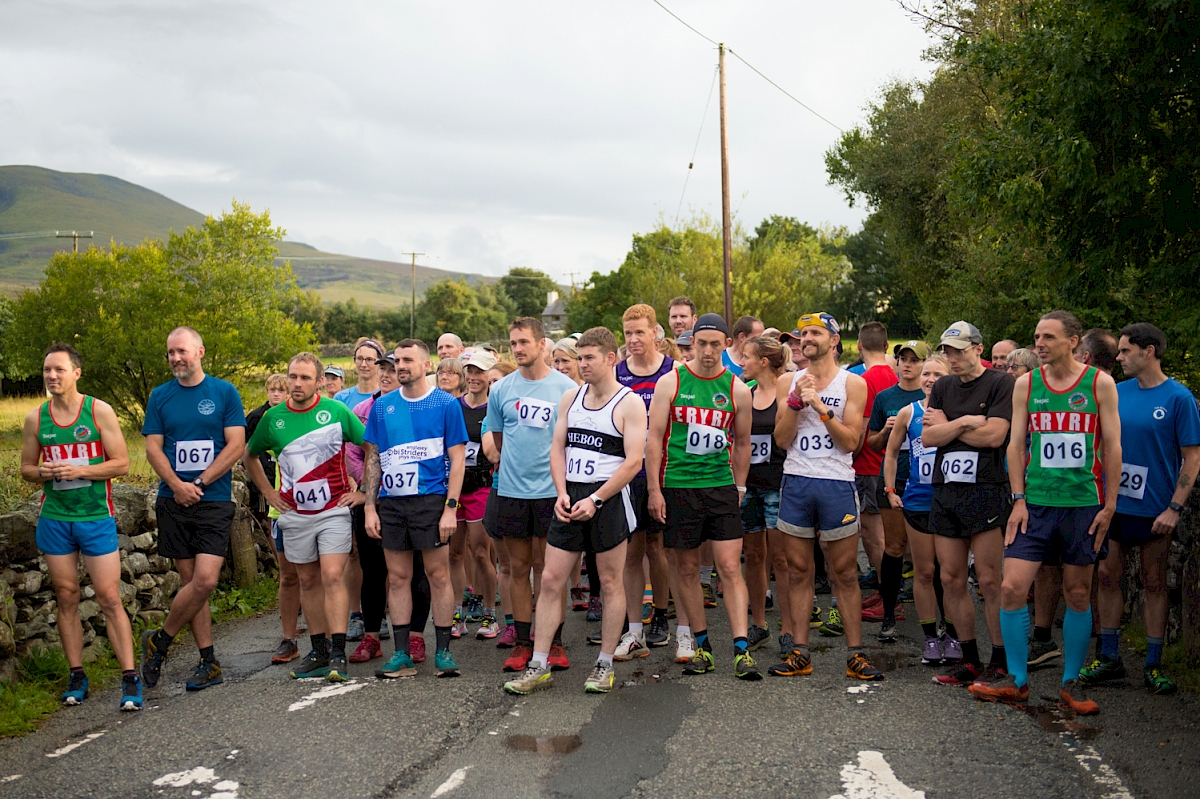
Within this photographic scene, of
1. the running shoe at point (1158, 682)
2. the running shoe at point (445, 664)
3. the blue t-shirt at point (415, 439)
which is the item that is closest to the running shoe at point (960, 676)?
the running shoe at point (1158, 682)

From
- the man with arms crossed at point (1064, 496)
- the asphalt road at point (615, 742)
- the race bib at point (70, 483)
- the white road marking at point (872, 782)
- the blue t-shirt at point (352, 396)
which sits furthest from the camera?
the blue t-shirt at point (352, 396)

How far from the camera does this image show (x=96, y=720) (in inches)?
237

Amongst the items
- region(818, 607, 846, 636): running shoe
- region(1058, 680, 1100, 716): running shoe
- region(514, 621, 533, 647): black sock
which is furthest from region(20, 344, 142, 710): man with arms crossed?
region(1058, 680, 1100, 716): running shoe

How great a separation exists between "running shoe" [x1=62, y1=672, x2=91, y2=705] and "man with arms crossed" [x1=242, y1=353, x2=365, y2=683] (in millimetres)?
1282

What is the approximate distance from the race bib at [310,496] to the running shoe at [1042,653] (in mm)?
4803

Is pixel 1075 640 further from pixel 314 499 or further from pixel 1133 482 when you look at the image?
pixel 314 499

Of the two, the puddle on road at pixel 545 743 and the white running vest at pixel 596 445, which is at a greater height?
the white running vest at pixel 596 445

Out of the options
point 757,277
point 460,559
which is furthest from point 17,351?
point 460,559

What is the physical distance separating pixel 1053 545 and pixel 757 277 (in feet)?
150

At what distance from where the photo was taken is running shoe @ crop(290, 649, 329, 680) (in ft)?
22.1

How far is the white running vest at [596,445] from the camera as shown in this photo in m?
6.46

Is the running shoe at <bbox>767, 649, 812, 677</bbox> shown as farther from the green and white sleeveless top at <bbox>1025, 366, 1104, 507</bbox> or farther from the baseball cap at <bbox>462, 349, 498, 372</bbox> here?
the baseball cap at <bbox>462, 349, 498, 372</bbox>

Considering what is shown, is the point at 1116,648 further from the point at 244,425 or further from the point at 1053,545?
the point at 244,425

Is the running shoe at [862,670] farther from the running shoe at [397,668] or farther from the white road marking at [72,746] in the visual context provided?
the white road marking at [72,746]
